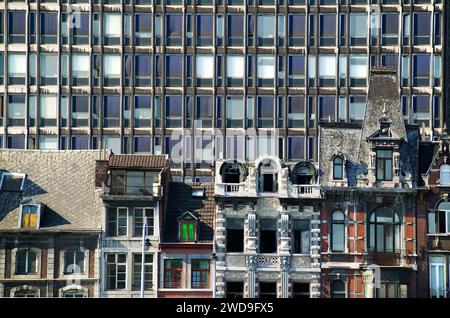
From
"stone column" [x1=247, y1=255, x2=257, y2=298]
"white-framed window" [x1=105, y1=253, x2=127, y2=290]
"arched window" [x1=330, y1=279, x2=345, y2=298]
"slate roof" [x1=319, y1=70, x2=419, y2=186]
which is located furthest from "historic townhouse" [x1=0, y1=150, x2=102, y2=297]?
"slate roof" [x1=319, y1=70, x2=419, y2=186]

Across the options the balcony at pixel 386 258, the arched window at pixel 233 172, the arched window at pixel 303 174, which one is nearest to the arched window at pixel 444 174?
the balcony at pixel 386 258

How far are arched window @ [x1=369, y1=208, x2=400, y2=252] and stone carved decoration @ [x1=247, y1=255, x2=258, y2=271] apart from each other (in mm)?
6885

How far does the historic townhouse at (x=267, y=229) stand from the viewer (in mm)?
79812

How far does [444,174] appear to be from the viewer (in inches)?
3189

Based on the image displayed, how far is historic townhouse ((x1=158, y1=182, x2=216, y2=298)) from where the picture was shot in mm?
80188

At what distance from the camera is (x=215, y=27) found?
131750 millimetres

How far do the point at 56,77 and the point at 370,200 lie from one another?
188 ft

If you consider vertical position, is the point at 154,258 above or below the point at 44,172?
below
